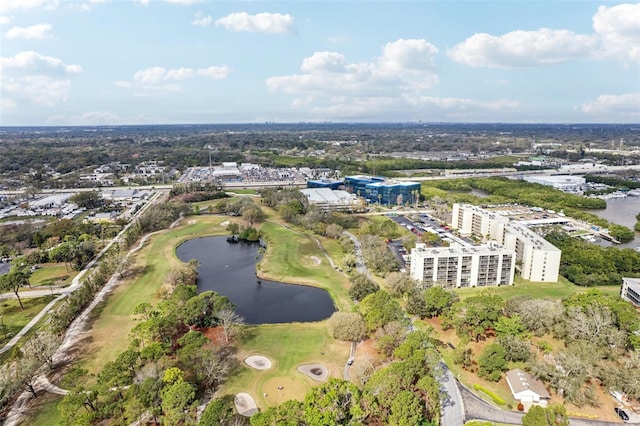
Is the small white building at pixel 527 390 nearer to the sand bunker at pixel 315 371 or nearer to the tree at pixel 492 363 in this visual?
the tree at pixel 492 363

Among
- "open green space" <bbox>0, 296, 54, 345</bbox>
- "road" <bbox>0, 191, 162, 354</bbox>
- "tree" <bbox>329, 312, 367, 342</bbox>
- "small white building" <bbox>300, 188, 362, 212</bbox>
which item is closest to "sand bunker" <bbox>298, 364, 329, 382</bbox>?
"tree" <bbox>329, 312, 367, 342</bbox>

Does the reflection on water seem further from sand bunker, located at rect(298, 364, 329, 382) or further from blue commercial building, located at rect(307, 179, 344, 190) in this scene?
sand bunker, located at rect(298, 364, 329, 382)

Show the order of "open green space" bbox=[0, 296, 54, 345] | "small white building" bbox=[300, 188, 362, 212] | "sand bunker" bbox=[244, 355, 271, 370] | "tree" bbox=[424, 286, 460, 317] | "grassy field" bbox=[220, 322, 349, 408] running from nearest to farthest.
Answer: "grassy field" bbox=[220, 322, 349, 408] < "sand bunker" bbox=[244, 355, 271, 370] < "open green space" bbox=[0, 296, 54, 345] < "tree" bbox=[424, 286, 460, 317] < "small white building" bbox=[300, 188, 362, 212]

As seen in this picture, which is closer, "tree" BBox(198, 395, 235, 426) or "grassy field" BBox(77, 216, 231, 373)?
"tree" BBox(198, 395, 235, 426)

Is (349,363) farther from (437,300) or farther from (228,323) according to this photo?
(437,300)

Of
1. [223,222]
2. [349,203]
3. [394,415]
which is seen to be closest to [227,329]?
[394,415]

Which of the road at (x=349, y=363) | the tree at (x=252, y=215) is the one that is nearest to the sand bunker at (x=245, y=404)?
the road at (x=349, y=363)
